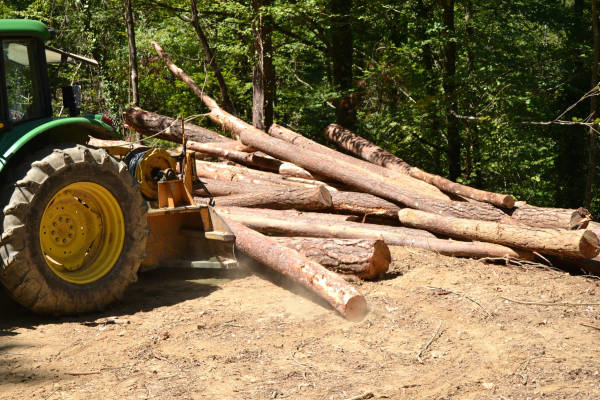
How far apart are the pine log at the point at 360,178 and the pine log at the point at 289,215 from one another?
53 centimetres

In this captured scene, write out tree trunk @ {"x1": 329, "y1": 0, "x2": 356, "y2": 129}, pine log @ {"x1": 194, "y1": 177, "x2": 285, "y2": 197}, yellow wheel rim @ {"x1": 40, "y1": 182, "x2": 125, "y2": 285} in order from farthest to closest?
1. tree trunk @ {"x1": 329, "y1": 0, "x2": 356, "y2": 129}
2. pine log @ {"x1": 194, "y1": 177, "x2": 285, "y2": 197}
3. yellow wheel rim @ {"x1": 40, "y1": 182, "x2": 125, "y2": 285}

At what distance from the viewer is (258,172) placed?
34.1 feet

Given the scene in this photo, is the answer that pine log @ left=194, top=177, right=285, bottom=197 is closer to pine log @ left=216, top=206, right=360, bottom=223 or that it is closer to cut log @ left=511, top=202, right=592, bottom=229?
pine log @ left=216, top=206, right=360, bottom=223

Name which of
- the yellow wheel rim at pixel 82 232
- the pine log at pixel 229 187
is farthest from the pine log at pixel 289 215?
the yellow wheel rim at pixel 82 232

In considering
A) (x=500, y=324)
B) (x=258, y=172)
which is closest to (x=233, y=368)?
(x=500, y=324)

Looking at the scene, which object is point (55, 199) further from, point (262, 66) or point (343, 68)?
point (343, 68)

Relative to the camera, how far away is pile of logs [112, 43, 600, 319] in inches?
278

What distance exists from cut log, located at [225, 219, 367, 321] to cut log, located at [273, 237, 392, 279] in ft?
1.77

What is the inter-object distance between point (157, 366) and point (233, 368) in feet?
1.76

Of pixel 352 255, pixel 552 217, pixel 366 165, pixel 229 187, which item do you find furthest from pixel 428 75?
pixel 352 255

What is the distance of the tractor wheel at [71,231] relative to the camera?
5094 millimetres

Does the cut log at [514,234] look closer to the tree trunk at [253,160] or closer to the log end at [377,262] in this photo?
the log end at [377,262]

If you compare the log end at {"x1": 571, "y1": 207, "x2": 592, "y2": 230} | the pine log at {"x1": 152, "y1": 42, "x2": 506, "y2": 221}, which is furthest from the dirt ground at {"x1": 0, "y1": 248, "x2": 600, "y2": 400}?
the pine log at {"x1": 152, "y1": 42, "x2": 506, "y2": 221}

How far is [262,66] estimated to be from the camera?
13680 millimetres
